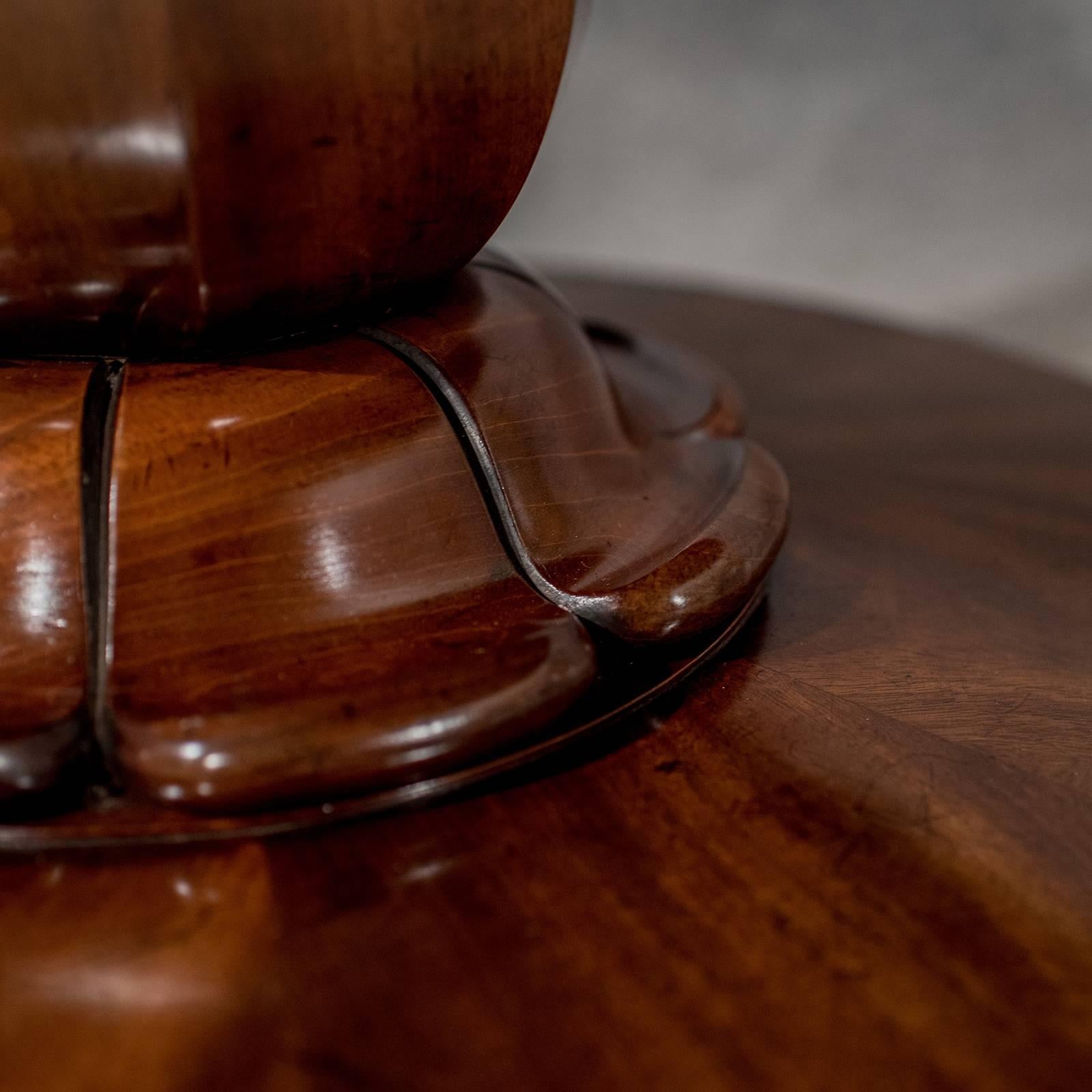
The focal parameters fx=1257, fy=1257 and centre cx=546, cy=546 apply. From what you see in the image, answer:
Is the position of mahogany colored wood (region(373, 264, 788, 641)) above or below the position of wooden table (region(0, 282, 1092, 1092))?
above

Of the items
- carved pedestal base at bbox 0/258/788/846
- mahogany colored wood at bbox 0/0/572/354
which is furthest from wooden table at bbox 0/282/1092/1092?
mahogany colored wood at bbox 0/0/572/354

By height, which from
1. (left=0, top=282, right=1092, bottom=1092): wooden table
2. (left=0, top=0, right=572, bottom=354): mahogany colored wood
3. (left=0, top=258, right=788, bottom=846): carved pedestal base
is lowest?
(left=0, top=282, right=1092, bottom=1092): wooden table

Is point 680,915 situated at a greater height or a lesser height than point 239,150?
lesser

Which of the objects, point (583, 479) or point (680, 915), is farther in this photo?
point (583, 479)

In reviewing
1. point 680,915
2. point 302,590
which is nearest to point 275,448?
point 302,590

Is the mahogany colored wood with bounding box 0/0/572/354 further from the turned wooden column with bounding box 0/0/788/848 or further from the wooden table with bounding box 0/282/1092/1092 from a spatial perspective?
the wooden table with bounding box 0/282/1092/1092

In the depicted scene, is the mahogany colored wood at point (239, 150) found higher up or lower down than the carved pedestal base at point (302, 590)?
higher up

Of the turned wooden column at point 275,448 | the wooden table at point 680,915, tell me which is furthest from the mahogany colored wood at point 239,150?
the wooden table at point 680,915

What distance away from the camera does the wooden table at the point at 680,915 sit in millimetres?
352

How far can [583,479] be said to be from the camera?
1.71 ft

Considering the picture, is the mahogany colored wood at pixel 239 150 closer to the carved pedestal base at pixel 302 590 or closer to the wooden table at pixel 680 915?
the carved pedestal base at pixel 302 590

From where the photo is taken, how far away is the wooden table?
1.15ft

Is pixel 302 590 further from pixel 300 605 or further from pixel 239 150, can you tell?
pixel 239 150

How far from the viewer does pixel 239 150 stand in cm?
40
